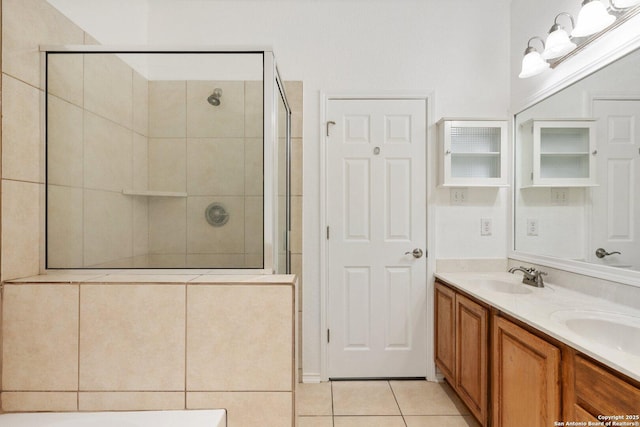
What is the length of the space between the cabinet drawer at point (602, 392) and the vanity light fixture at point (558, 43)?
1.60 metres

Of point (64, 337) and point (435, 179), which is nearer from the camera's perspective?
point (64, 337)

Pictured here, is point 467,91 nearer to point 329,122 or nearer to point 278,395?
point 329,122

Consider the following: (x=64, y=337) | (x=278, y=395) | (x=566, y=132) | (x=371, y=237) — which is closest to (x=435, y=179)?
(x=371, y=237)

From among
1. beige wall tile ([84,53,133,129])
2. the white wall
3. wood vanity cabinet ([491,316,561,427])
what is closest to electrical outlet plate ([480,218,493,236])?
the white wall

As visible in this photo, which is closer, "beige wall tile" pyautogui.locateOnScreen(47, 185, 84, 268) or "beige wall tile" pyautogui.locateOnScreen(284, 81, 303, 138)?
"beige wall tile" pyautogui.locateOnScreen(47, 185, 84, 268)

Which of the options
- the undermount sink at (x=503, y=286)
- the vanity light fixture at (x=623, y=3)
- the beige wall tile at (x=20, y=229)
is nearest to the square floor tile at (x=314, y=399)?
the undermount sink at (x=503, y=286)

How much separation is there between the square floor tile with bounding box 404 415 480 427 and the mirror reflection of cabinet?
149cm

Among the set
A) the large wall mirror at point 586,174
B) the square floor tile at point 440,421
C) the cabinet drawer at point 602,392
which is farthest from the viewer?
the square floor tile at point 440,421

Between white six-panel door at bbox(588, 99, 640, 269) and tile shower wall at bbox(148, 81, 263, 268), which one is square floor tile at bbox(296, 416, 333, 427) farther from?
white six-panel door at bbox(588, 99, 640, 269)

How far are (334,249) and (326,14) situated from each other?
173cm

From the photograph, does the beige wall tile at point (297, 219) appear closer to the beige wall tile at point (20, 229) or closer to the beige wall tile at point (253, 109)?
the beige wall tile at point (253, 109)

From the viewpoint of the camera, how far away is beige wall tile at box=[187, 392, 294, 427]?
1140mm

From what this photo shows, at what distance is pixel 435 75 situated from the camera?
235 cm

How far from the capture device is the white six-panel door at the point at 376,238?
7.70 feet
